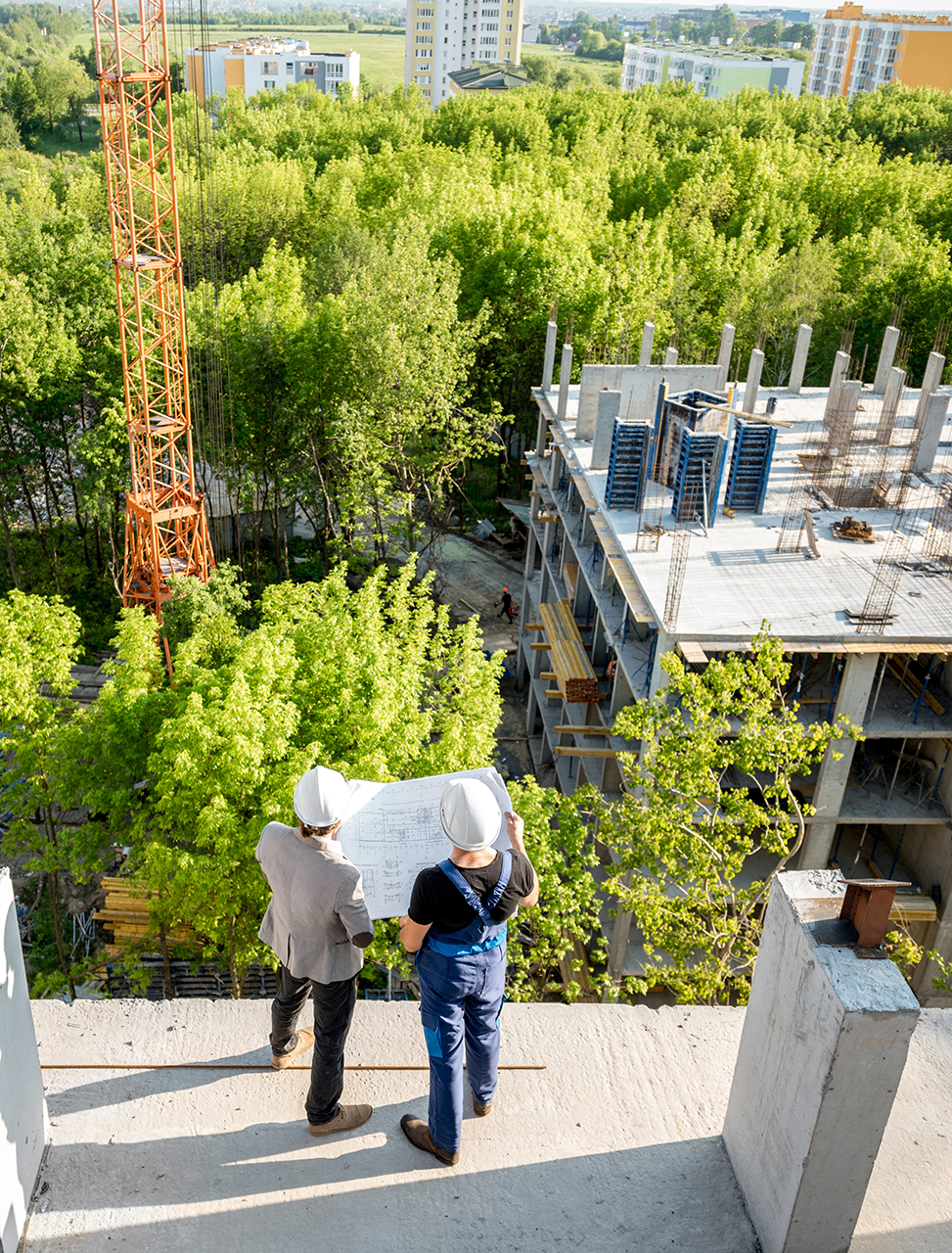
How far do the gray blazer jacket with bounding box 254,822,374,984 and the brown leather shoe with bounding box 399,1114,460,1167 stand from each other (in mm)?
1061

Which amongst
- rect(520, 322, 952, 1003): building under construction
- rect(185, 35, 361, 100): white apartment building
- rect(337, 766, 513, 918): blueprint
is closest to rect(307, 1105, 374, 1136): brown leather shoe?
rect(337, 766, 513, 918): blueprint

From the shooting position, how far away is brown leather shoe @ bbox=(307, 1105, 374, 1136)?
7000 mm

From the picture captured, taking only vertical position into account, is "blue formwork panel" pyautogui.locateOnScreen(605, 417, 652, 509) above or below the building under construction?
above

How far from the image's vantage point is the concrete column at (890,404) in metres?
29.3

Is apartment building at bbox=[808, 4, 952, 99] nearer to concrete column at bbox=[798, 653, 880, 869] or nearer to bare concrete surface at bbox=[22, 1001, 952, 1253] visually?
concrete column at bbox=[798, 653, 880, 869]

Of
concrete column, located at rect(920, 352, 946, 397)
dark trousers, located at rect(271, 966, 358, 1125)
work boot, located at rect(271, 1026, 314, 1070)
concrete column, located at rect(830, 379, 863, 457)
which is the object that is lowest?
concrete column, located at rect(830, 379, 863, 457)

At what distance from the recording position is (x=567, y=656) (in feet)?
89.1

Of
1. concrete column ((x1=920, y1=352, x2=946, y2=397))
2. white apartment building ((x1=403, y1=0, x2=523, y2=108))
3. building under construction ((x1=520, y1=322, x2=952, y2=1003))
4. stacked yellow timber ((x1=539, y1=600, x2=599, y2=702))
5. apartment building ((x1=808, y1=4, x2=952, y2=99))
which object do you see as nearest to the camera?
building under construction ((x1=520, y1=322, x2=952, y2=1003))

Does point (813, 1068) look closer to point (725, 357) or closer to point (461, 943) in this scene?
point (461, 943)

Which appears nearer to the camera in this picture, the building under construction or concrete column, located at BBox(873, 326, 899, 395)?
the building under construction

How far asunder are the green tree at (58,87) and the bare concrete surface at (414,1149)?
401 feet

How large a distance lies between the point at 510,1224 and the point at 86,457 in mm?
31422

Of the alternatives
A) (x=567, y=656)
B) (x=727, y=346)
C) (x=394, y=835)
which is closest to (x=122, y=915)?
(x=567, y=656)

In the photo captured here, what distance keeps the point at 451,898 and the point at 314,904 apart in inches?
40.2
